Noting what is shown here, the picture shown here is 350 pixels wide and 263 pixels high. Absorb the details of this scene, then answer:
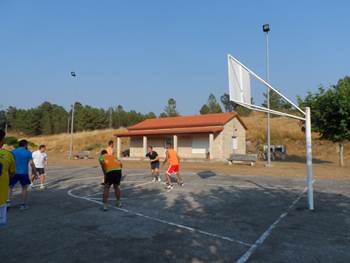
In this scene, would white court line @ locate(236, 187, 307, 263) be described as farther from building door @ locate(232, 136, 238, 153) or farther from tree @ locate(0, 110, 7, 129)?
tree @ locate(0, 110, 7, 129)

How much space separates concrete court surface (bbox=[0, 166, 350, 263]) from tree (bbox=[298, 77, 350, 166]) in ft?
44.2

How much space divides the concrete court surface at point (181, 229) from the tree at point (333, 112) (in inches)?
531

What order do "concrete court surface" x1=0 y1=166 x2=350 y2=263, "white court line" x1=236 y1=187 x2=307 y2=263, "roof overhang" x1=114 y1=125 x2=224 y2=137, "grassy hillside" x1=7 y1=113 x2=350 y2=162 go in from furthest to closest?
"grassy hillside" x1=7 y1=113 x2=350 y2=162
"roof overhang" x1=114 y1=125 x2=224 y2=137
"concrete court surface" x1=0 y1=166 x2=350 y2=263
"white court line" x1=236 y1=187 x2=307 y2=263

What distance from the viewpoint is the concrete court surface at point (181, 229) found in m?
4.74

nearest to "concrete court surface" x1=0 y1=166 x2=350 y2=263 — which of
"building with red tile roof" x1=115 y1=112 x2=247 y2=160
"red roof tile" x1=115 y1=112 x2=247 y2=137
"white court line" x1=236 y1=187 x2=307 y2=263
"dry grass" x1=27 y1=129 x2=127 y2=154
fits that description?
"white court line" x1=236 y1=187 x2=307 y2=263

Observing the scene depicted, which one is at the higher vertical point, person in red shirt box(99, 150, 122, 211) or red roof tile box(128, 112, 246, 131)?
red roof tile box(128, 112, 246, 131)

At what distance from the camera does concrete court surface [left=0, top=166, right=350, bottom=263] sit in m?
4.74

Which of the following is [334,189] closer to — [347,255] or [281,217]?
[281,217]

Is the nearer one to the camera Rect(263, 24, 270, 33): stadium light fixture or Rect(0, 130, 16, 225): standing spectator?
Rect(0, 130, 16, 225): standing spectator

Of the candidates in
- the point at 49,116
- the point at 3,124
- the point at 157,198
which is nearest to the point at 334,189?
the point at 157,198

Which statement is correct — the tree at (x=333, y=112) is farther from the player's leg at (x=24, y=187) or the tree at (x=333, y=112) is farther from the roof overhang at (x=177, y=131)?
the player's leg at (x=24, y=187)

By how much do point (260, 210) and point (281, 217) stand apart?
2.68 ft

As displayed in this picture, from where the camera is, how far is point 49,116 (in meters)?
90.9

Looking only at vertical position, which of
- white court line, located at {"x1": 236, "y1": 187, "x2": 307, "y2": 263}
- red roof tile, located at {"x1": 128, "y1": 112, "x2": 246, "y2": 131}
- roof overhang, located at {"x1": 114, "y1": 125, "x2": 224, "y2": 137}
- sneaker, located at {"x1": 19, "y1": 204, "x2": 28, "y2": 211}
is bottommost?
white court line, located at {"x1": 236, "y1": 187, "x2": 307, "y2": 263}
